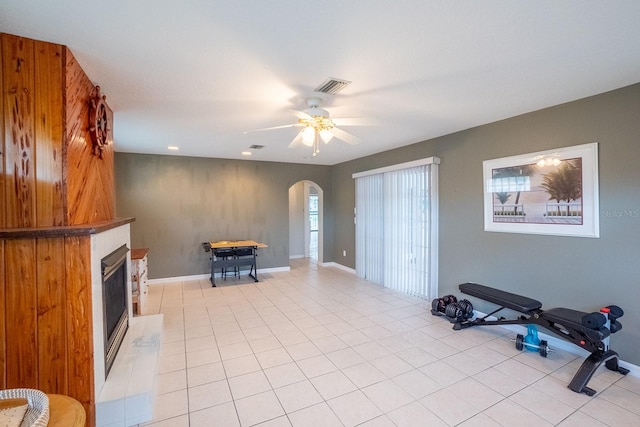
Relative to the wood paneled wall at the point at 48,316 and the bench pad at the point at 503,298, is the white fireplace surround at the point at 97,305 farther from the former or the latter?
the bench pad at the point at 503,298

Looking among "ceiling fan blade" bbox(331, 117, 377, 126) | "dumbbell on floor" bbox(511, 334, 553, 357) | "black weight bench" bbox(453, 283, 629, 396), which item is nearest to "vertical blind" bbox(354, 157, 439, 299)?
"ceiling fan blade" bbox(331, 117, 377, 126)

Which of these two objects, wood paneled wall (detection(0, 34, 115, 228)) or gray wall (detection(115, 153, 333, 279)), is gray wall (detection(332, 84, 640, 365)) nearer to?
gray wall (detection(115, 153, 333, 279))

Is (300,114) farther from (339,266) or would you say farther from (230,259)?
(339,266)

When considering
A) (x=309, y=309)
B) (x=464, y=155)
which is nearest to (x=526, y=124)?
(x=464, y=155)

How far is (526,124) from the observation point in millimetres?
3244

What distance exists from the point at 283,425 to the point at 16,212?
6.87 ft

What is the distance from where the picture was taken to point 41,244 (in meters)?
1.63

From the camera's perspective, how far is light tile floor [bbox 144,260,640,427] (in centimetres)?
203

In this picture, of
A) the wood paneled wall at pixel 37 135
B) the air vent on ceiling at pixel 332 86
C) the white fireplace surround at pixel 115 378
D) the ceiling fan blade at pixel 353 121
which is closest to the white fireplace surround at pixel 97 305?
the white fireplace surround at pixel 115 378

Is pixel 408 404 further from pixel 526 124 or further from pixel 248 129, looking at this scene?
pixel 248 129

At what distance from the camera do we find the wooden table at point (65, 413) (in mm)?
1253

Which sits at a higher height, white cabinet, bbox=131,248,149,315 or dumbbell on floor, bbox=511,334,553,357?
white cabinet, bbox=131,248,149,315

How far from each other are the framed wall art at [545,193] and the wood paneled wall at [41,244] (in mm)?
3995

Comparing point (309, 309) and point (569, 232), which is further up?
point (569, 232)
